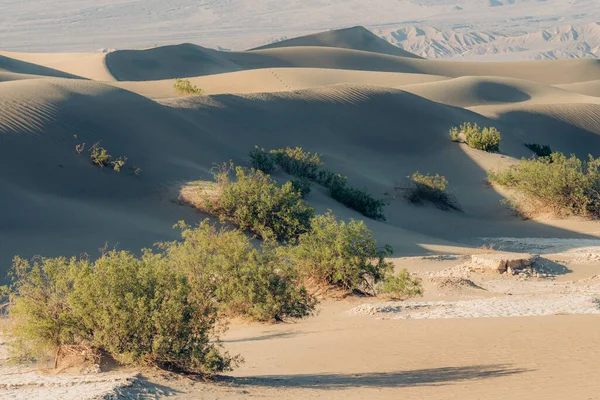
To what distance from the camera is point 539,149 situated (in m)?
40.2

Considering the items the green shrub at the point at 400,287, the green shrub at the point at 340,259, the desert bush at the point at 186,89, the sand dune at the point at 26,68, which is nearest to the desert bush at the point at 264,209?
the green shrub at the point at 340,259

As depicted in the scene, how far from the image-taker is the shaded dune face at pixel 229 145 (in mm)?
20997

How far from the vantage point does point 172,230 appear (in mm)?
20875

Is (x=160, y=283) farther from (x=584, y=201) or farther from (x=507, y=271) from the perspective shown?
(x=584, y=201)

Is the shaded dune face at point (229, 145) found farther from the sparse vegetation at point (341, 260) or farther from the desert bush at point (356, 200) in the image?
the sparse vegetation at point (341, 260)

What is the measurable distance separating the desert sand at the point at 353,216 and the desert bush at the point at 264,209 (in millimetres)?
902

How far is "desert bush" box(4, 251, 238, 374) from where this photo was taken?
374 inches

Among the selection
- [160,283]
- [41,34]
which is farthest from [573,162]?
[41,34]

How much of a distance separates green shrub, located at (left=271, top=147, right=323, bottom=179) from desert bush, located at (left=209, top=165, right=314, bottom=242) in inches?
277

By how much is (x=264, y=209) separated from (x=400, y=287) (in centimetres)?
694

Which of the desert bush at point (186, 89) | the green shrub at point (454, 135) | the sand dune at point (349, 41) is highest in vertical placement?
the desert bush at point (186, 89)

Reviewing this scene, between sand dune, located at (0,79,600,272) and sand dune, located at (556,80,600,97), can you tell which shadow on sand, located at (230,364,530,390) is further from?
sand dune, located at (556,80,600,97)

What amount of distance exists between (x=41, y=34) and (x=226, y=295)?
17560 cm

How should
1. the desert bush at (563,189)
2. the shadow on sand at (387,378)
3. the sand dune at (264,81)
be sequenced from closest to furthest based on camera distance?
1. the shadow on sand at (387,378)
2. the desert bush at (563,189)
3. the sand dune at (264,81)
